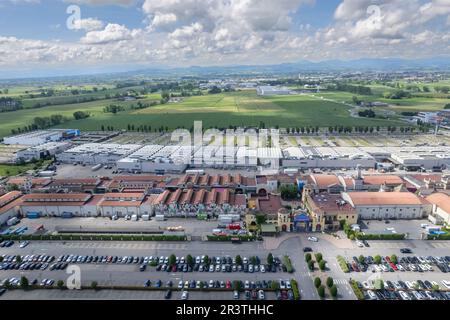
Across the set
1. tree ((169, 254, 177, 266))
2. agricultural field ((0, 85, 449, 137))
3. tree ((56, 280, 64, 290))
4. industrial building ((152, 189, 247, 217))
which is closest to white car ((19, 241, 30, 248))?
tree ((56, 280, 64, 290))

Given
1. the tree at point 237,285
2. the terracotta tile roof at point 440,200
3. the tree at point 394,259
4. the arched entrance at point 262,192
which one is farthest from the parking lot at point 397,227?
the tree at point 237,285

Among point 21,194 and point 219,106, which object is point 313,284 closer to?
point 21,194

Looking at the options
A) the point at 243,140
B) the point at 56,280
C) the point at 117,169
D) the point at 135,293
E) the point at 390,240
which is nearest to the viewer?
the point at 135,293

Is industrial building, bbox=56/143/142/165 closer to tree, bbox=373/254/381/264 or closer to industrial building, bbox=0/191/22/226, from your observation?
industrial building, bbox=0/191/22/226

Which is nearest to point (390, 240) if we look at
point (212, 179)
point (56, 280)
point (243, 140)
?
point (212, 179)

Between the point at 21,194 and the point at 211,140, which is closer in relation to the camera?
the point at 21,194

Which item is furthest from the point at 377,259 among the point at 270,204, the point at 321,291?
the point at 270,204
